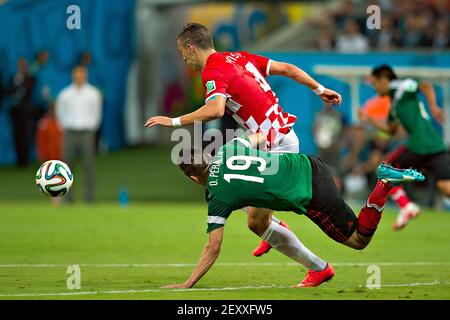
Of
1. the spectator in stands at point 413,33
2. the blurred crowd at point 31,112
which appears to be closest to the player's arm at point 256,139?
the spectator in stands at point 413,33

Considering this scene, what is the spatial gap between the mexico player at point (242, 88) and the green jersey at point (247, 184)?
43cm

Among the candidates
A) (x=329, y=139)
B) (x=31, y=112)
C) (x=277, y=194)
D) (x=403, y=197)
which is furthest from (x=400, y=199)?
(x=31, y=112)

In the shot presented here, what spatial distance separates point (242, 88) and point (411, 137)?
6.01m

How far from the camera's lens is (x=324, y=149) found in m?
22.5

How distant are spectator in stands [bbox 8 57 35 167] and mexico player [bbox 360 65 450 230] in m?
14.1

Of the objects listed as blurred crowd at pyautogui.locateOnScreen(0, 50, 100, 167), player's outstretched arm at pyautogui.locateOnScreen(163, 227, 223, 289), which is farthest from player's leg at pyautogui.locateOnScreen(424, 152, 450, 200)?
blurred crowd at pyautogui.locateOnScreen(0, 50, 100, 167)

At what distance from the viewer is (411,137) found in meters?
15.8

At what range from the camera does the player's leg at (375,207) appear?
10.2 meters

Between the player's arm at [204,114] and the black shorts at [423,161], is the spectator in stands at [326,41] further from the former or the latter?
the player's arm at [204,114]

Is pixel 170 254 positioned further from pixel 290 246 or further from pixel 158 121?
pixel 158 121

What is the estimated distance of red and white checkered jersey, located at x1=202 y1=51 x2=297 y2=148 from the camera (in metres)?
10.2
